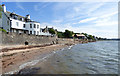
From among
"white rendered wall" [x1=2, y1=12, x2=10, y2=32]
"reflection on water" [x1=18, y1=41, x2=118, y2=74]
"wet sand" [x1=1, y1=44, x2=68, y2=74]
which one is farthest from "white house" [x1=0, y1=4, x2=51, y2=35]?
"reflection on water" [x1=18, y1=41, x2=118, y2=74]

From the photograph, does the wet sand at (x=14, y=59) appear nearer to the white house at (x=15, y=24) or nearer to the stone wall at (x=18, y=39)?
the stone wall at (x=18, y=39)

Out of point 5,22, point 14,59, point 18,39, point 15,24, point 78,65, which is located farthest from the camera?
point 15,24

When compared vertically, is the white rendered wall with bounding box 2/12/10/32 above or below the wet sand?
above

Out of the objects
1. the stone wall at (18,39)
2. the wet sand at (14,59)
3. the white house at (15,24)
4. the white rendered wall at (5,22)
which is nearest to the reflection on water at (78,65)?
the wet sand at (14,59)

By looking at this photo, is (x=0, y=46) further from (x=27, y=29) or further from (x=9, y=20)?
(x=27, y=29)

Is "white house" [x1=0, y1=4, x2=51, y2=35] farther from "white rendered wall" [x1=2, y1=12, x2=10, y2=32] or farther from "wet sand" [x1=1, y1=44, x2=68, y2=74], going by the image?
"wet sand" [x1=1, y1=44, x2=68, y2=74]

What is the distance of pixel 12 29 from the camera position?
22.7 metres

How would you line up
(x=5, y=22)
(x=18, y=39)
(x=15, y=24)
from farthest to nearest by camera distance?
(x=15, y=24) → (x=5, y=22) → (x=18, y=39)

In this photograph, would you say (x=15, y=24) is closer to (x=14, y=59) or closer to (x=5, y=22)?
(x=5, y=22)

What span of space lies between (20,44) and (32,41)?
13.7ft

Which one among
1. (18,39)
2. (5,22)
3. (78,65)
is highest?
(5,22)

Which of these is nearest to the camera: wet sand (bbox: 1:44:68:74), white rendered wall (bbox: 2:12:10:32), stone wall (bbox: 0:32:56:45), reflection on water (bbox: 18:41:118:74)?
reflection on water (bbox: 18:41:118:74)

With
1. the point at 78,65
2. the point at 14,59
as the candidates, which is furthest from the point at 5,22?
the point at 78,65

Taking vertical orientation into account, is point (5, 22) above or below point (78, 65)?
above
